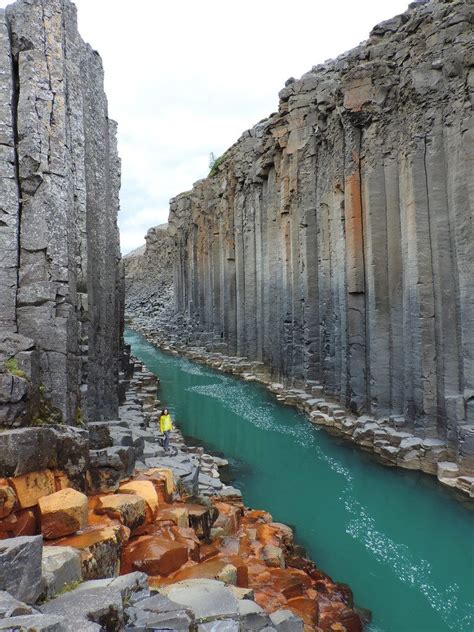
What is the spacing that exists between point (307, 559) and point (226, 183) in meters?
28.3

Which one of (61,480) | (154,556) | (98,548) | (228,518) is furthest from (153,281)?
(98,548)

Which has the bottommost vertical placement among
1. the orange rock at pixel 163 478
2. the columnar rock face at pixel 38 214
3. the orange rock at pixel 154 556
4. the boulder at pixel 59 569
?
the orange rock at pixel 154 556

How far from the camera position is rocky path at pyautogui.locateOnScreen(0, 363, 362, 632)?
380cm

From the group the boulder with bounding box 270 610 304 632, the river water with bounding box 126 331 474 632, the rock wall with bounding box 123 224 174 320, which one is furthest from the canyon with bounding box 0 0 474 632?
the rock wall with bounding box 123 224 174 320

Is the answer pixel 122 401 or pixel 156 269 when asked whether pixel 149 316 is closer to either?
pixel 156 269

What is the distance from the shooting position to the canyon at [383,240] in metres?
11.4

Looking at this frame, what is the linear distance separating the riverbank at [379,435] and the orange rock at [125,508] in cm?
752

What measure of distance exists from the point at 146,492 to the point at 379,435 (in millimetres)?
8350

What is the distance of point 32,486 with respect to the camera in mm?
5535

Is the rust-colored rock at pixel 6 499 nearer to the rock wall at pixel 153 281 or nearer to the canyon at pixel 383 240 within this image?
the canyon at pixel 383 240

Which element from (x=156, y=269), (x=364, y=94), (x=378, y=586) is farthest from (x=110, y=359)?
(x=156, y=269)

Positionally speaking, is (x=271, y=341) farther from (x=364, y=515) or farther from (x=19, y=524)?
(x=19, y=524)

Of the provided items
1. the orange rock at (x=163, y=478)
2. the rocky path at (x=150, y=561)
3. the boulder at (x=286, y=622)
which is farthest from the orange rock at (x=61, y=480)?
the boulder at (x=286, y=622)

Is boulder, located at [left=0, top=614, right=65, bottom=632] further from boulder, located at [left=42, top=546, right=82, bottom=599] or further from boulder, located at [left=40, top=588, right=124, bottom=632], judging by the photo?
boulder, located at [left=42, top=546, right=82, bottom=599]
